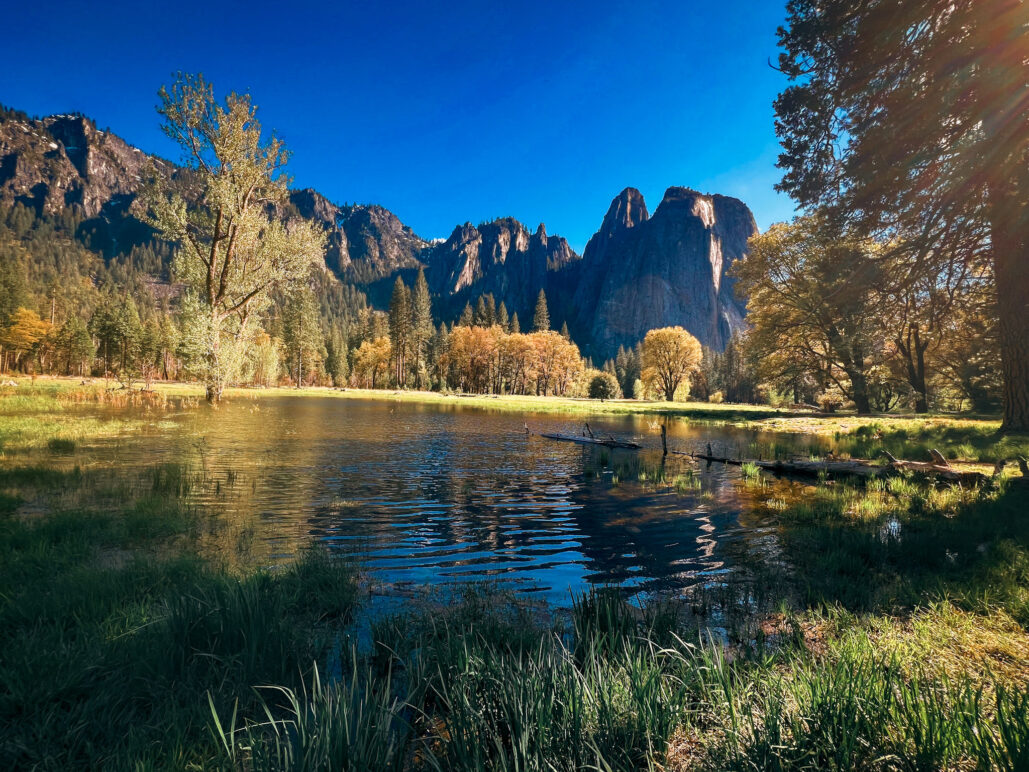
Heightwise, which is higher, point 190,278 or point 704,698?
point 190,278

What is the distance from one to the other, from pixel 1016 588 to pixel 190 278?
3976 centimetres

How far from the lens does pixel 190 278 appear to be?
31750 millimetres

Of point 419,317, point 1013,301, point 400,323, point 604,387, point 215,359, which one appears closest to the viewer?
point 1013,301

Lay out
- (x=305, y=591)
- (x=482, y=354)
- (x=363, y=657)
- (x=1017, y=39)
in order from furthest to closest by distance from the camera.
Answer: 1. (x=482, y=354)
2. (x=1017, y=39)
3. (x=305, y=591)
4. (x=363, y=657)

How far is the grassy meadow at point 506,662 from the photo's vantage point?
256 centimetres

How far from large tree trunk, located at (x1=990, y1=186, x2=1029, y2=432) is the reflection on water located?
9283 mm

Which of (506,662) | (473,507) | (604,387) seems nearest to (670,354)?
(604,387)

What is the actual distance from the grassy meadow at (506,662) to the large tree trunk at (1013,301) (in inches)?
397

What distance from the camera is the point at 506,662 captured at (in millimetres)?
3805

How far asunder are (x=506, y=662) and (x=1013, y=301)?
20.3 metres

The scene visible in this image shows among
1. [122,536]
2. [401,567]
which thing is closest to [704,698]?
[401,567]

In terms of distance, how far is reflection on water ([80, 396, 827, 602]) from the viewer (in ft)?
25.2

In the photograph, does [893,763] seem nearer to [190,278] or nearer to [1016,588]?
[1016,588]

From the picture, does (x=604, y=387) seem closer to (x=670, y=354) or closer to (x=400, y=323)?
(x=670, y=354)
